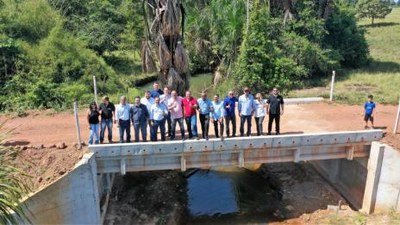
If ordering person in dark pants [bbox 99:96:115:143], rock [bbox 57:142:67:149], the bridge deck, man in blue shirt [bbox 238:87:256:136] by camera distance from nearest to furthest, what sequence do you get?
person in dark pants [bbox 99:96:115:143] < the bridge deck < rock [bbox 57:142:67:149] < man in blue shirt [bbox 238:87:256:136]

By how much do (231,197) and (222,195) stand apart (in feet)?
1.25

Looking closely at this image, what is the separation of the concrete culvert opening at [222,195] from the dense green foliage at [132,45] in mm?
4867

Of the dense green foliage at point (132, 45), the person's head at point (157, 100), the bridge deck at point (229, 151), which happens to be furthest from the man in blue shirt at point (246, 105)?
the dense green foliage at point (132, 45)

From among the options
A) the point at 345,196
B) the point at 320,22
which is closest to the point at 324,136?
the point at 345,196

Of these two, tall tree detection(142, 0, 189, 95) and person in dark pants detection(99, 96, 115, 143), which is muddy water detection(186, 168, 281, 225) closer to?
tall tree detection(142, 0, 189, 95)

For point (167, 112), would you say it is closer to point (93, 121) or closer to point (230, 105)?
point (230, 105)

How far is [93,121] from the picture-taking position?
36.7ft

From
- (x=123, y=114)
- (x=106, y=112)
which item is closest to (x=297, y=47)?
(x=123, y=114)

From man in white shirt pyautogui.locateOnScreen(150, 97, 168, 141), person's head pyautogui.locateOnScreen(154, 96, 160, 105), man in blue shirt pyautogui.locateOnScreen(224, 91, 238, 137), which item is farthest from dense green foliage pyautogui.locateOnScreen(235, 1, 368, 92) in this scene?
person's head pyautogui.locateOnScreen(154, 96, 160, 105)

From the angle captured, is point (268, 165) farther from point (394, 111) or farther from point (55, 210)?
point (55, 210)

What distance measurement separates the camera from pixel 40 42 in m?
20.8

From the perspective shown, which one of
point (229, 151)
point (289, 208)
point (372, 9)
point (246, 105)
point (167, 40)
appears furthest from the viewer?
point (372, 9)

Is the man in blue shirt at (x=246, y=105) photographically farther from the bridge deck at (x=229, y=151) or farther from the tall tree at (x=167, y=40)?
the tall tree at (x=167, y=40)

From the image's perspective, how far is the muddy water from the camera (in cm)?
1416
